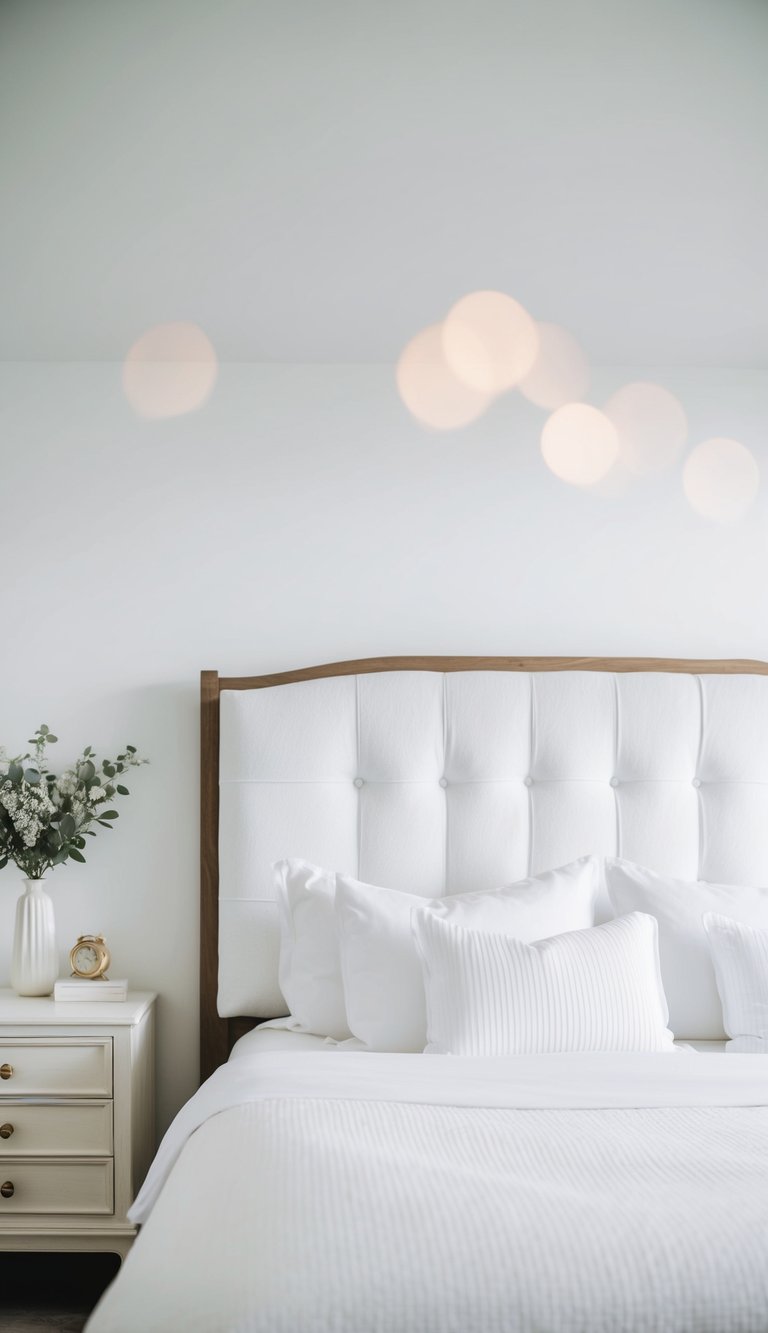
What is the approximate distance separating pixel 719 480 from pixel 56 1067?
7.80 feet

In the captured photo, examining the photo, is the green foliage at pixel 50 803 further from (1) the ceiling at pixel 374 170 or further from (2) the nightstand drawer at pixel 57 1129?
(1) the ceiling at pixel 374 170

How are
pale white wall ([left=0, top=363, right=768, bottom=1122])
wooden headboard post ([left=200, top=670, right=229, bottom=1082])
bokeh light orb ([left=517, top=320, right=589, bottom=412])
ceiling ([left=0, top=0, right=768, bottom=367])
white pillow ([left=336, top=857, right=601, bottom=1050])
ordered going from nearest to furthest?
ceiling ([left=0, top=0, right=768, bottom=367]) < white pillow ([left=336, top=857, right=601, bottom=1050]) < wooden headboard post ([left=200, top=670, right=229, bottom=1082]) < pale white wall ([left=0, top=363, right=768, bottom=1122]) < bokeh light orb ([left=517, top=320, right=589, bottom=412])

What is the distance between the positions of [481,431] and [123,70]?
1.48 metres

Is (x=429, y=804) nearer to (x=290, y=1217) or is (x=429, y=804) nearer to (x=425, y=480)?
(x=425, y=480)

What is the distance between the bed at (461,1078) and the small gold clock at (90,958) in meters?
0.26

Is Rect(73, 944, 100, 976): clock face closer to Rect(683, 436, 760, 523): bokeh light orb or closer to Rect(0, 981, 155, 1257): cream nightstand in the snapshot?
Rect(0, 981, 155, 1257): cream nightstand

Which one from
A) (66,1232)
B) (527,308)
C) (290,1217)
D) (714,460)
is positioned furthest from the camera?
(714,460)

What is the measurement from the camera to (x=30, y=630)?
284cm

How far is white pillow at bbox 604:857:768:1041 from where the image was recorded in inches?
95.9

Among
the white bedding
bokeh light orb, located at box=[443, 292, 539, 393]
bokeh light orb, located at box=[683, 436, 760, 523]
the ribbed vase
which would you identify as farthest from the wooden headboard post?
bokeh light orb, located at box=[683, 436, 760, 523]

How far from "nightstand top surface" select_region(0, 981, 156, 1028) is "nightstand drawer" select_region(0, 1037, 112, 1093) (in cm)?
5

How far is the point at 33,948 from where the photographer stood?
2611 mm

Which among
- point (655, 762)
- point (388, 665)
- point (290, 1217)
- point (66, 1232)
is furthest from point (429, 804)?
point (290, 1217)

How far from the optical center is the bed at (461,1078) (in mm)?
1113
